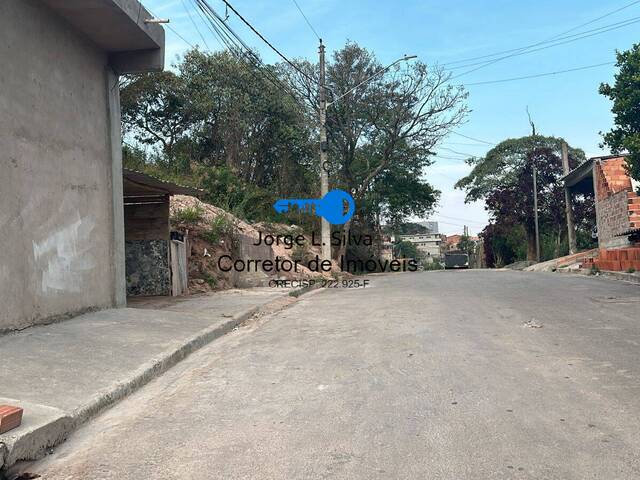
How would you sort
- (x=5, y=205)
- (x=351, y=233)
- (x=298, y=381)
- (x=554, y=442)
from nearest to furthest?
(x=554, y=442)
(x=298, y=381)
(x=5, y=205)
(x=351, y=233)

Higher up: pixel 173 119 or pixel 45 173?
pixel 173 119

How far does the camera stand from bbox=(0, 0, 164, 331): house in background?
7508 millimetres

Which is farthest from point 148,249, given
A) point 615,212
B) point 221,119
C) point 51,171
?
point 615,212

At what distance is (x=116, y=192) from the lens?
1035 cm

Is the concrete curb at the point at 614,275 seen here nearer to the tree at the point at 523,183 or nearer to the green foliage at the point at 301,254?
the green foliage at the point at 301,254

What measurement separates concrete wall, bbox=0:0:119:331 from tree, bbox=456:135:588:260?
36.8 m

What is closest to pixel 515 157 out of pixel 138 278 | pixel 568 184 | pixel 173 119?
pixel 568 184

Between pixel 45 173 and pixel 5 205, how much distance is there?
1.06 metres

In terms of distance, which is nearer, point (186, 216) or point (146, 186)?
point (146, 186)

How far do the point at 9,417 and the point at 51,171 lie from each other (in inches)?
203

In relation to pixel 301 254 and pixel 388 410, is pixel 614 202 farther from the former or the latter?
pixel 388 410

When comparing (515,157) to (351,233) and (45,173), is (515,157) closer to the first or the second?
(351,233)

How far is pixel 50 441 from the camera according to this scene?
4297mm

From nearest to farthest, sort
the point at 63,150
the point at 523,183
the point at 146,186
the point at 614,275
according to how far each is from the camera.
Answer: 1. the point at 63,150
2. the point at 146,186
3. the point at 614,275
4. the point at 523,183
